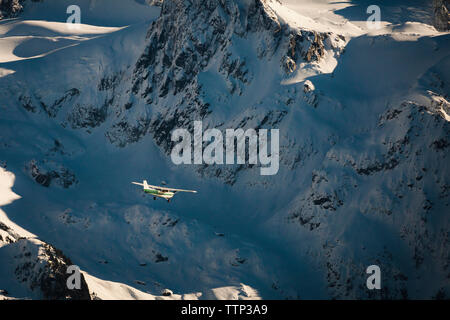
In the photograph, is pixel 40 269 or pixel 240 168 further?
pixel 240 168

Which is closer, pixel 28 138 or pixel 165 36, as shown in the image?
pixel 28 138

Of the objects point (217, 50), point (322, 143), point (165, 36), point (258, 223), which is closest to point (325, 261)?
point (258, 223)

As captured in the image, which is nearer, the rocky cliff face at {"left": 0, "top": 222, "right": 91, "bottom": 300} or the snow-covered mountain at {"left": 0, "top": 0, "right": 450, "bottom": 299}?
the rocky cliff face at {"left": 0, "top": 222, "right": 91, "bottom": 300}

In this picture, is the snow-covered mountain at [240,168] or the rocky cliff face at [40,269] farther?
the snow-covered mountain at [240,168]

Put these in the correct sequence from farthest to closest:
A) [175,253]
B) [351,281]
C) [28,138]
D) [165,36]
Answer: [165,36] < [28,138] < [175,253] < [351,281]

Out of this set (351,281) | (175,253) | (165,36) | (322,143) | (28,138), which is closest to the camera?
(351,281)

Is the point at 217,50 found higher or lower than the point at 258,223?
higher

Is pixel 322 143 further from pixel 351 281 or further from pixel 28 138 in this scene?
pixel 28 138

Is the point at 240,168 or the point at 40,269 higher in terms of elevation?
the point at 240,168
